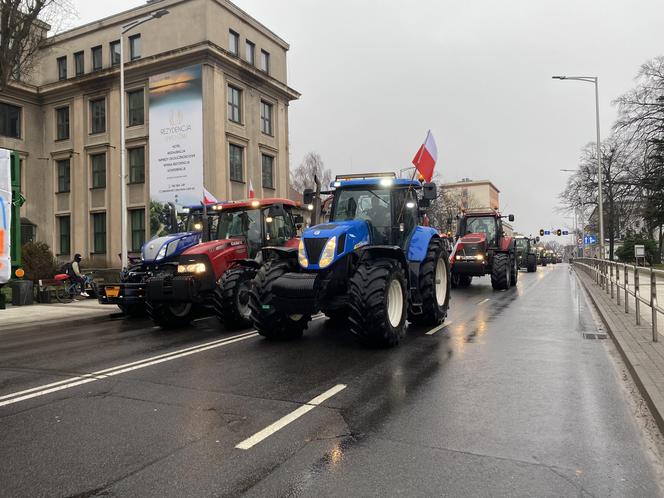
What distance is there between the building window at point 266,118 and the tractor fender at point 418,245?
2495 cm

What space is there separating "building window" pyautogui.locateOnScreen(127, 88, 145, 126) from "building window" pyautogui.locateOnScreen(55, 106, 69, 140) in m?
6.11

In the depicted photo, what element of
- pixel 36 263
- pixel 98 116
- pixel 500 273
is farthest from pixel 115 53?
pixel 500 273

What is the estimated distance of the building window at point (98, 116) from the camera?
3262cm

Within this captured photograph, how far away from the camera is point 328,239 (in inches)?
304

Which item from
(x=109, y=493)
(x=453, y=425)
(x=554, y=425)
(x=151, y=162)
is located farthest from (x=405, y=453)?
(x=151, y=162)

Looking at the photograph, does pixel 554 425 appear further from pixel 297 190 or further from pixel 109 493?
pixel 297 190

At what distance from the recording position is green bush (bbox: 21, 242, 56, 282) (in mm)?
19500

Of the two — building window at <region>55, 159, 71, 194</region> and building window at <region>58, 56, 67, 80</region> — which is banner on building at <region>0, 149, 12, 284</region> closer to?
building window at <region>55, 159, 71, 194</region>

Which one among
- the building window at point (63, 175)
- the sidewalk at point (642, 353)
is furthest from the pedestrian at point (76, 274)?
the building window at point (63, 175)

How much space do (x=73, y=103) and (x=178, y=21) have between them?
9.57 m

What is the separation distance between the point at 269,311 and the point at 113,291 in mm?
5789

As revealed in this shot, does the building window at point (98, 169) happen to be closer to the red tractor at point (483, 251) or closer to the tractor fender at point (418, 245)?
the red tractor at point (483, 251)

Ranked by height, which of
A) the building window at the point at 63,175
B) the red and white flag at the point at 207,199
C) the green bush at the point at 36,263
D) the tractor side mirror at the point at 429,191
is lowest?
the green bush at the point at 36,263

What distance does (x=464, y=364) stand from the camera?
6.83m
